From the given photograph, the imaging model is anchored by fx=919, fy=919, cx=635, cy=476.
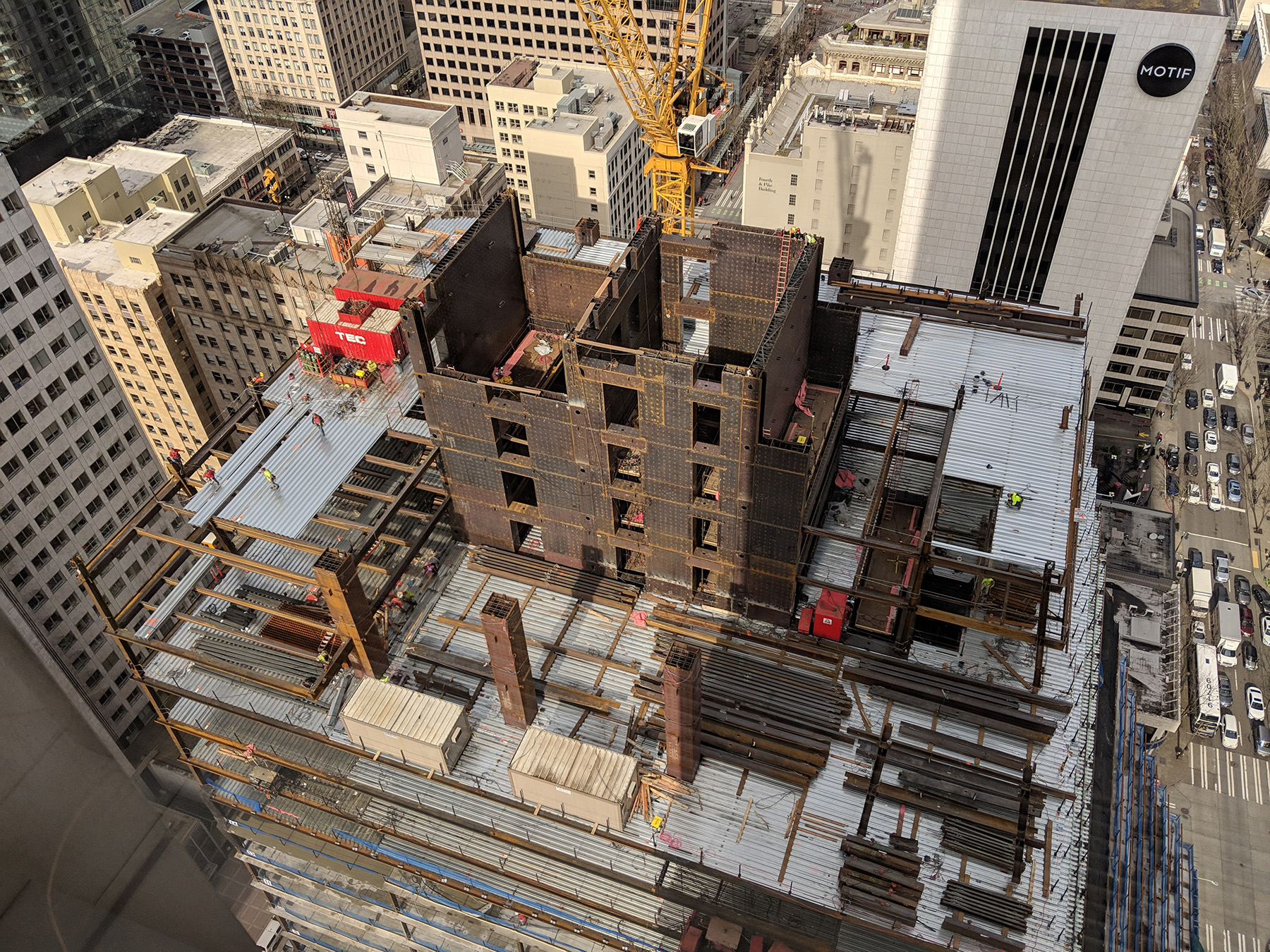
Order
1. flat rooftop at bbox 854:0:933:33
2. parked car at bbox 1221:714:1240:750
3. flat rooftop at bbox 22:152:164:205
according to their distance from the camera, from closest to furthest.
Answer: parked car at bbox 1221:714:1240:750 → flat rooftop at bbox 22:152:164:205 → flat rooftop at bbox 854:0:933:33

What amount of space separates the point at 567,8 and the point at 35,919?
20443 centimetres

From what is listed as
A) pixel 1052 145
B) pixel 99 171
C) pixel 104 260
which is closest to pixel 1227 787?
pixel 1052 145

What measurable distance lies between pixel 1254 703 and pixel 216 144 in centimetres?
19366

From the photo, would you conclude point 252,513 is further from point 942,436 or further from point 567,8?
point 567,8

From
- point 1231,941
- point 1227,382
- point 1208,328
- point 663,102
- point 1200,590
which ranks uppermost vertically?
point 663,102

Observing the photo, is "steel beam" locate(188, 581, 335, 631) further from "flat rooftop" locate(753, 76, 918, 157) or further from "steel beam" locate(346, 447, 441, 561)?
"flat rooftop" locate(753, 76, 918, 157)

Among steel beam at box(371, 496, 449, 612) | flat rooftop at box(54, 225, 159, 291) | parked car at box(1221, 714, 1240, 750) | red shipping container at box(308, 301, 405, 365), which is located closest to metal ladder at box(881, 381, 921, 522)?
steel beam at box(371, 496, 449, 612)

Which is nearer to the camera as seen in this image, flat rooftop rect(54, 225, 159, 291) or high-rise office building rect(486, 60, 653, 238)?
flat rooftop rect(54, 225, 159, 291)

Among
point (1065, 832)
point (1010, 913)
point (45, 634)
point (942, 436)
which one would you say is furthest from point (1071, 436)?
point (45, 634)

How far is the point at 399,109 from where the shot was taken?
486 feet

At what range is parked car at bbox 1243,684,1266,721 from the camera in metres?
107

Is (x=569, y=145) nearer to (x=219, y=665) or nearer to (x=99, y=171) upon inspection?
(x=99, y=171)

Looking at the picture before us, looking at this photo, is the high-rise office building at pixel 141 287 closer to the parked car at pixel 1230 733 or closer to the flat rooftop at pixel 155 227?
the flat rooftop at pixel 155 227

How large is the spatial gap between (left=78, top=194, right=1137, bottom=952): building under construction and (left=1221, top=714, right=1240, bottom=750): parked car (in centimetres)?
3623
